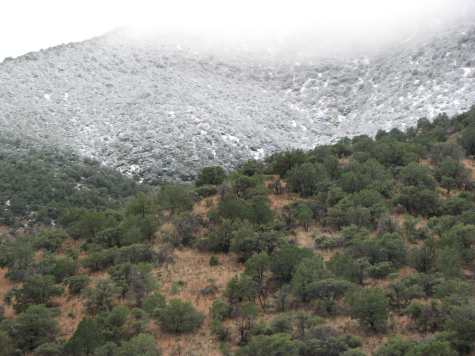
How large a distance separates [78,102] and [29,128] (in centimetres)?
965

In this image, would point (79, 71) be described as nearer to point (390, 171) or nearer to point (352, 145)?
point (352, 145)

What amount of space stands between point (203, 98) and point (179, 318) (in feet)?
187

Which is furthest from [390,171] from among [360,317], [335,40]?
[335,40]

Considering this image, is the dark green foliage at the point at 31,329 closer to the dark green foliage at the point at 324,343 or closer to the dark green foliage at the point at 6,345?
the dark green foliage at the point at 6,345

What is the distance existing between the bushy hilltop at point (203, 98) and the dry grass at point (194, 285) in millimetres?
31578

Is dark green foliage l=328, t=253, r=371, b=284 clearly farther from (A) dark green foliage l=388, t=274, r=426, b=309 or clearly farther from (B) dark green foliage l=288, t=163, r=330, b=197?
(B) dark green foliage l=288, t=163, r=330, b=197

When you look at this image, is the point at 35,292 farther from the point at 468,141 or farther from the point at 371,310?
the point at 468,141

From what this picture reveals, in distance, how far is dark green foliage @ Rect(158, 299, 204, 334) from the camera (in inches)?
1211

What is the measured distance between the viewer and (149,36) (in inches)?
4136

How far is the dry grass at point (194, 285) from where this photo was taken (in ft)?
97.5

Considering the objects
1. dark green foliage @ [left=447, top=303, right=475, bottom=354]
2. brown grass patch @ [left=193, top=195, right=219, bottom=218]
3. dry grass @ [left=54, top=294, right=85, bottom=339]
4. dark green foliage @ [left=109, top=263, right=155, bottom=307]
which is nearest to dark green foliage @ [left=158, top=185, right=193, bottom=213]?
brown grass patch @ [left=193, top=195, right=219, bottom=218]

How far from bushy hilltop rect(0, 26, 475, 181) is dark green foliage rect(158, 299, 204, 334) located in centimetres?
4003

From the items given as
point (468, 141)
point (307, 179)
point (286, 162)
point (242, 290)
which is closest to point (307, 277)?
point (242, 290)

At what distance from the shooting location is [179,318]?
101ft
